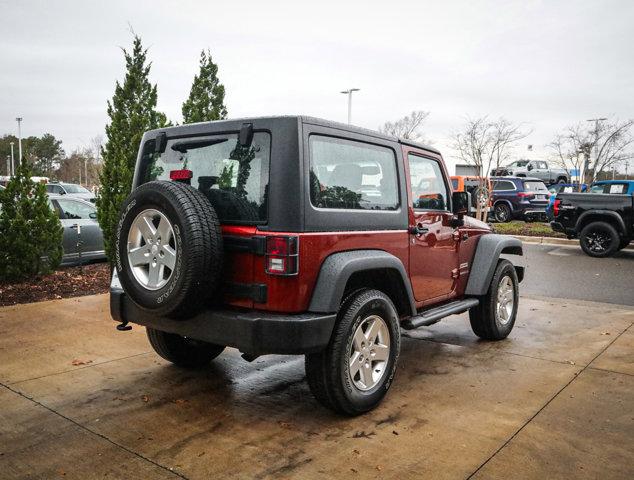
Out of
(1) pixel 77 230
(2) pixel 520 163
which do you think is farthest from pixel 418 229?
(2) pixel 520 163

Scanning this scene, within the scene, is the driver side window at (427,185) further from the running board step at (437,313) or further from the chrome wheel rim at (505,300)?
the chrome wheel rim at (505,300)

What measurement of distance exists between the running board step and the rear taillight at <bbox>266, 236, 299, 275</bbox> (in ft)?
4.61

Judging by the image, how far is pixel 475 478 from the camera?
281cm

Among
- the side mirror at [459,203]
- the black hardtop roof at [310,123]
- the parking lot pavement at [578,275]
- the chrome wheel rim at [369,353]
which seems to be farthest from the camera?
the parking lot pavement at [578,275]

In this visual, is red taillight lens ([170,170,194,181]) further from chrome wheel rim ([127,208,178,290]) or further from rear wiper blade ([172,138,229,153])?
chrome wheel rim ([127,208,178,290])

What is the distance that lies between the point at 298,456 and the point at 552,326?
4.19 meters

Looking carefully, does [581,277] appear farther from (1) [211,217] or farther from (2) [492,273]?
(1) [211,217]

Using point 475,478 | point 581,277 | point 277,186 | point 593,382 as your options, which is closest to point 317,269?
Result: point 277,186

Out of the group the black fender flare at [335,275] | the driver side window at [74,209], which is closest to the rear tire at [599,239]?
the black fender flare at [335,275]

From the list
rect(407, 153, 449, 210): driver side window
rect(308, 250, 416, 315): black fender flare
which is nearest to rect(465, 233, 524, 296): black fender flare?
rect(407, 153, 449, 210): driver side window

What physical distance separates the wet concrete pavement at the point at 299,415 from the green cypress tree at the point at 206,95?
7094mm

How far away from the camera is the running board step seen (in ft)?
13.7

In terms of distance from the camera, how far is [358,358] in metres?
3.59

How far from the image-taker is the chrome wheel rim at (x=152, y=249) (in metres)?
3.25
